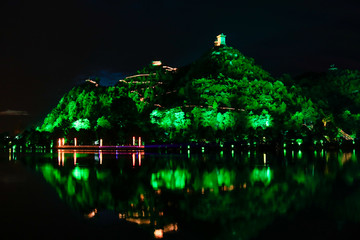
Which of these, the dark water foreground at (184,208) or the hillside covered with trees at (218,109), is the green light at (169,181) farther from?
the hillside covered with trees at (218,109)

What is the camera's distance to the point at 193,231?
22.1 ft

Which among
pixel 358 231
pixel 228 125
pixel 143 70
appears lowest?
pixel 358 231

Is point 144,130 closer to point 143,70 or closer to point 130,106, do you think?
point 130,106

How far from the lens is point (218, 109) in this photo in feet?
194

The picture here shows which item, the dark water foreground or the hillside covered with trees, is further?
the hillside covered with trees

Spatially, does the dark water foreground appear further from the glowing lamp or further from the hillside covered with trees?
the hillside covered with trees

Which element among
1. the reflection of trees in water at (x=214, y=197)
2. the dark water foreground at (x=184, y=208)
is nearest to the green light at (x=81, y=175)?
the reflection of trees in water at (x=214, y=197)

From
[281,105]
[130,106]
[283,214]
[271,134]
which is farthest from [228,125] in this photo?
[283,214]

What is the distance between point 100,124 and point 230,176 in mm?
48820

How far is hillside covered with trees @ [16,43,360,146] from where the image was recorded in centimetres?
5650

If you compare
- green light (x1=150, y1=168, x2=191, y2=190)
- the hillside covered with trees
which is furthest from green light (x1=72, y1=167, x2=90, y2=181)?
the hillside covered with trees

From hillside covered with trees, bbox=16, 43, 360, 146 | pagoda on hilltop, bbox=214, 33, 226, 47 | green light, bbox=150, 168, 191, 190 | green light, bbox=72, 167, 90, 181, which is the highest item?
pagoda on hilltop, bbox=214, 33, 226, 47

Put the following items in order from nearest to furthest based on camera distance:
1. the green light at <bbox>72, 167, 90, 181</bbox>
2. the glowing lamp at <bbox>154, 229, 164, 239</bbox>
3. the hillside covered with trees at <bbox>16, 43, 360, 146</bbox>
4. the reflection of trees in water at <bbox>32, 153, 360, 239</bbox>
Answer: the glowing lamp at <bbox>154, 229, 164, 239</bbox> → the reflection of trees in water at <bbox>32, 153, 360, 239</bbox> → the green light at <bbox>72, 167, 90, 181</bbox> → the hillside covered with trees at <bbox>16, 43, 360, 146</bbox>

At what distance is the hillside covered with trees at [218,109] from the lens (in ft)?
185
